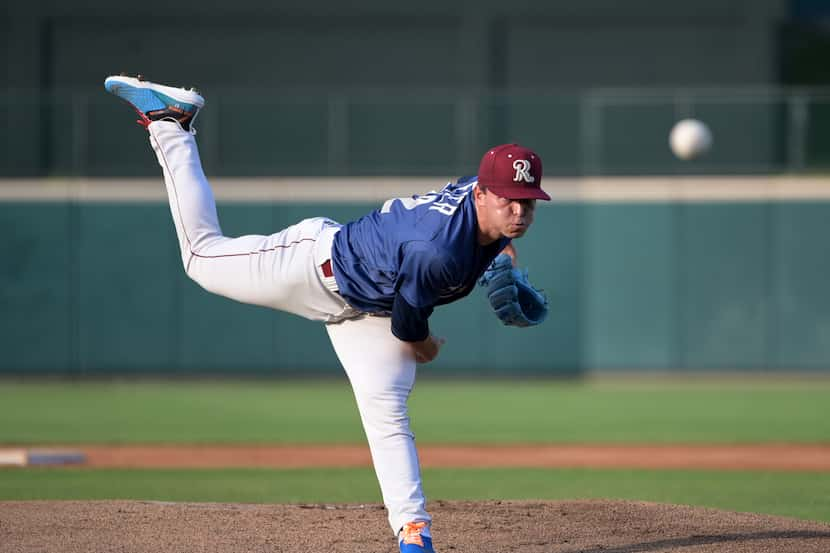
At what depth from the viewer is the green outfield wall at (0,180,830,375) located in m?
16.5

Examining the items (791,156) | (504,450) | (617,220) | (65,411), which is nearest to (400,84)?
(617,220)

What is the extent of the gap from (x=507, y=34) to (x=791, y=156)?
17.5 ft

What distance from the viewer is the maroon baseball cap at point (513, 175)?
459cm

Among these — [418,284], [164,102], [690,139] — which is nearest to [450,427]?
[690,139]

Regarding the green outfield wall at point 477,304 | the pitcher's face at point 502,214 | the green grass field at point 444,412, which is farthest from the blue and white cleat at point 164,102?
the green outfield wall at point 477,304

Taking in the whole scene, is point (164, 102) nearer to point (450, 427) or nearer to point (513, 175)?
point (513, 175)

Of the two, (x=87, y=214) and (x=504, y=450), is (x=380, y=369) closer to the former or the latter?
(x=504, y=450)

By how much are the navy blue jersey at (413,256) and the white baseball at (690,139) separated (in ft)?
38.6

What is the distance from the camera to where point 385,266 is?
4.78 meters

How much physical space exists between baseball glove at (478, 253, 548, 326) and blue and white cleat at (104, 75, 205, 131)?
4.51ft

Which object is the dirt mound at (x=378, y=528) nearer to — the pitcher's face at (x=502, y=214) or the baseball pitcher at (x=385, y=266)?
the baseball pitcher at (x=385, y=266)

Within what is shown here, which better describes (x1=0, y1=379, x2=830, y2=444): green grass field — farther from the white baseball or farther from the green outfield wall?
the white baseball

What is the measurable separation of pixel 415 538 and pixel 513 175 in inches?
53.6

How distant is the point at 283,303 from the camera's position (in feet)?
16.9
